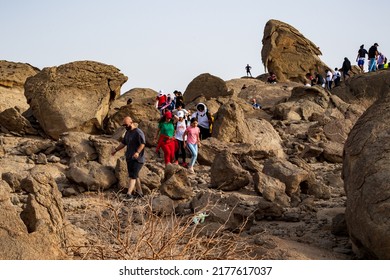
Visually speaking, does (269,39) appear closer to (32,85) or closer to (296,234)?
(32,85)

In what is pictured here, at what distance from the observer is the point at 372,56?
22500mm

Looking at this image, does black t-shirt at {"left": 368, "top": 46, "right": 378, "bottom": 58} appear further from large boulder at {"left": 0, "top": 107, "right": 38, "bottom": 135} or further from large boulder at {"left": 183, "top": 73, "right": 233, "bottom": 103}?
large boulder at {"left": 0, "top": 107, "right": 38, "bottom": 135}

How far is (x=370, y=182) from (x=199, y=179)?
207 inches

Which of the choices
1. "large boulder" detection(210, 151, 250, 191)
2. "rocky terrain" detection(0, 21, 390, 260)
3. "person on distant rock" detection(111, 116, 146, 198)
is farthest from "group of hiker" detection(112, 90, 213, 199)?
"large boulder" detection(210, 151, 250, 191)

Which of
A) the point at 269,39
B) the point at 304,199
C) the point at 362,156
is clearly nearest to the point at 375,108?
the point at 362,156

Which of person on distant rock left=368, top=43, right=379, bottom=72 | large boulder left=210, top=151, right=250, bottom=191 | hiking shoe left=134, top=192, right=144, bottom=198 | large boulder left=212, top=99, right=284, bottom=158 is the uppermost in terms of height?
person on distant rock left=368, top=43, right=379, bottom=72

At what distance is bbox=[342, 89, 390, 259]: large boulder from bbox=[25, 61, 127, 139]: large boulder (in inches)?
343

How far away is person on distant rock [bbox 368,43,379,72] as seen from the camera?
72.9 feet

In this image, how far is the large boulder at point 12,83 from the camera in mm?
16391

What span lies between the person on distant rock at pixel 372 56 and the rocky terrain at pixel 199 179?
7.40ft

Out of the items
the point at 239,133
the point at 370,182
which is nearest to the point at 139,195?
A: the point at 370,182

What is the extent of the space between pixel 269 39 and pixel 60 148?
54.9 feet

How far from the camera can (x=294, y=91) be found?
19859 mm

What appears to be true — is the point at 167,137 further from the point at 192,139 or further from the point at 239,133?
the point at 239,133
